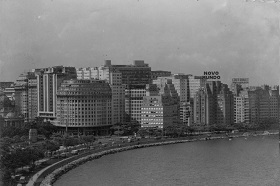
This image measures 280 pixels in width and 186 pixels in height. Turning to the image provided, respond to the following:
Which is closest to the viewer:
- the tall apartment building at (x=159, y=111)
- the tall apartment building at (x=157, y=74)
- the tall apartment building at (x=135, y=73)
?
the tall apartment building at (x=159, y=111)

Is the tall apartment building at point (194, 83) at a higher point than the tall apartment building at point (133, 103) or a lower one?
higher

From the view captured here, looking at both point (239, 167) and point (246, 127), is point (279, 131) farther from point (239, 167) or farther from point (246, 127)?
point (239, 167)

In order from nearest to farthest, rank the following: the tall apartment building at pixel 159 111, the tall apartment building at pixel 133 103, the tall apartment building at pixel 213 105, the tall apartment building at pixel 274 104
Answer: the tall apartment building at pixel 159 111 < the tall apartment building at pixel 274 104 < the tall apartment building at pixel 213 105 < the tall apartment building at pixel 133 103

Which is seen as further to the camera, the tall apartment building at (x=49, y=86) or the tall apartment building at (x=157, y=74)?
the tall apartment building at (x=157, y=74)

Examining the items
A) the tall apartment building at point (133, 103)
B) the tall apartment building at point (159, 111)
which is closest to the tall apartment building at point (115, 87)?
the tall apartment building at point (133, 103)

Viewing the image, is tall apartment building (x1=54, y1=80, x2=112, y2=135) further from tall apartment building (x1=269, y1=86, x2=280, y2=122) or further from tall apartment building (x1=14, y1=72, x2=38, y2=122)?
tall apartment building (x1=269, y1=86, x2=280, y2=122)

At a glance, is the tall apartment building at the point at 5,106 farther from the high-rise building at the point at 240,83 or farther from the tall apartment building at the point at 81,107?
the high-rise building at the point at 240,83

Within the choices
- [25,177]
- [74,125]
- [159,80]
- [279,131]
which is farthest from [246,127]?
[25,177]
